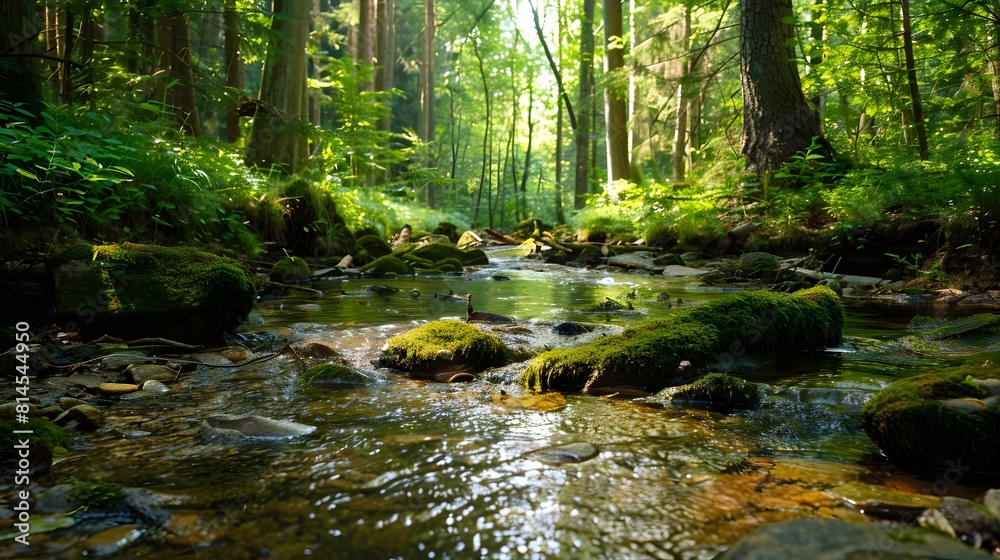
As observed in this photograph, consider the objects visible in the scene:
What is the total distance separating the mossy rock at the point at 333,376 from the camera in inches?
143

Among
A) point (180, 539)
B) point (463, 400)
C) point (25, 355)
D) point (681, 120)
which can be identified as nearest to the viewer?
point (180, 539)

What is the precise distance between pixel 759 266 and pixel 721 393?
229 inches

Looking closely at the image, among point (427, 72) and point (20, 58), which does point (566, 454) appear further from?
point (427, 72)

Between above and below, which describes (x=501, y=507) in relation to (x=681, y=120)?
below

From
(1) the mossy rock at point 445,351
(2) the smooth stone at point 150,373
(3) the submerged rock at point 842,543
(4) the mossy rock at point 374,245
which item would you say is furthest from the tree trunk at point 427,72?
(3) the submerged rock at point 842,543

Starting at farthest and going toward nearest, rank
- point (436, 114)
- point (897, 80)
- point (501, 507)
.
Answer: point (436, 114) < point (897, 80) < point (501, 507)

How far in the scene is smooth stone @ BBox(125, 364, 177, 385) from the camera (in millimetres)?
3525

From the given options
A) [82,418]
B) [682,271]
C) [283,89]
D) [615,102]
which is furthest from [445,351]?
[615,102]

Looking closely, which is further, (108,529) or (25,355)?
(25,355)

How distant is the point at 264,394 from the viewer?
10.9 ft

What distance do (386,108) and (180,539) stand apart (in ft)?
59.6

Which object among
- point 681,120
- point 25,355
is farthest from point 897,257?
point 681,120

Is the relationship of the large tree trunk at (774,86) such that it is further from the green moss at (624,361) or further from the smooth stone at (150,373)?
the smooth stone at (150,373)

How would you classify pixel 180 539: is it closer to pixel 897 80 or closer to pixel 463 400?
pixel 463 400
